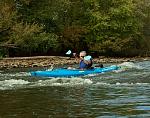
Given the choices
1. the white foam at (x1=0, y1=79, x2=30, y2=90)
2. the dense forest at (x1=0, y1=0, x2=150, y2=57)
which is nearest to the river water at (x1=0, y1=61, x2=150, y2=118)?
the white foam at (x1=0, y1=79, x2=30, y2=90)

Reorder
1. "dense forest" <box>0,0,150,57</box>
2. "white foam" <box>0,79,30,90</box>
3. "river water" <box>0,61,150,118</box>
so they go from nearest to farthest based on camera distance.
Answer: "river water" <box>0,61,150,118</box> < "white foam" <box>0,79,30,90</box> < "dense forest" <box>0,0,150,57</box>

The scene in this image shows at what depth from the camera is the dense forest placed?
143 ft

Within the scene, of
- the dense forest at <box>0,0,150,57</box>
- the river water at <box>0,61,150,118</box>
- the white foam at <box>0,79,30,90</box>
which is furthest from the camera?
the dense forest at <box>0,0,150,57</box>

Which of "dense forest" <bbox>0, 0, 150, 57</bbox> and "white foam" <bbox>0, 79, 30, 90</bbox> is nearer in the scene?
"white foam" <bbox>0, 79, 30, 90</bbox>

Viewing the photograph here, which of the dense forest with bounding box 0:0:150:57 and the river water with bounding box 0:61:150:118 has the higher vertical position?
the dense forest with bounding box 0:0:150:57

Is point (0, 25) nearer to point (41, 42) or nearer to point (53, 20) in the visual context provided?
point (41, 42)

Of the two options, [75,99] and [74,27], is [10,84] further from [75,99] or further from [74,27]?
[74,27]

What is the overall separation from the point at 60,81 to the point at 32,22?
27056 millimetres

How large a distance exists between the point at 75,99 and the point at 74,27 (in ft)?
127

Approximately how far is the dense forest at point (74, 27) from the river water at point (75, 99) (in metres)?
22.7

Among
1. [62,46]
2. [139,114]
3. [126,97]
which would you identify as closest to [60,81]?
[126,97]

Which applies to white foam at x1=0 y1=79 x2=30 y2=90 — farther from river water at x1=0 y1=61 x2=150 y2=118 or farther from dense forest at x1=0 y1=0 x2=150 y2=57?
dense forest at x1=0 y1=0 x2=150 y2=57

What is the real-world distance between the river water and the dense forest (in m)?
22.7

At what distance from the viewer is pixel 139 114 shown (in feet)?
38.0
